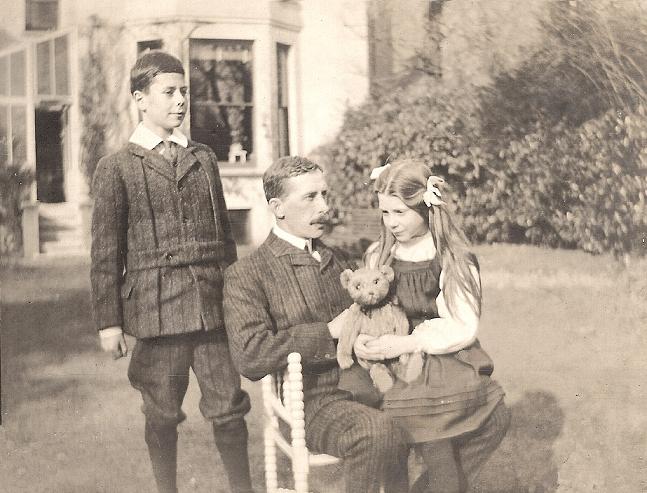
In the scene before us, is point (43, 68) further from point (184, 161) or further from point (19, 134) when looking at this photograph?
point (184, 161)

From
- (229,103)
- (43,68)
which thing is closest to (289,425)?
(229,103)

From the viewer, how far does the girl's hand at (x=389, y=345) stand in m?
2.68

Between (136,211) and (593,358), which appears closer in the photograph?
(136,211)

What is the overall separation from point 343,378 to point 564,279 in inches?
50.2

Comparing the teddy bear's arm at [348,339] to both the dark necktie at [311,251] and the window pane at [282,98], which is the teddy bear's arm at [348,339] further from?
the window pane at [282,98]

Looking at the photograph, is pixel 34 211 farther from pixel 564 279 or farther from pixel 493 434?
pixel 564 279

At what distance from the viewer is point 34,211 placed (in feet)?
10.6

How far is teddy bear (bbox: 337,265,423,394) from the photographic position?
265cm

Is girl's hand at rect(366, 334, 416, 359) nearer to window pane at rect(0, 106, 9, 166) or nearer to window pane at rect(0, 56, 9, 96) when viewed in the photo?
window pane at rect(0, 106, 9, 166)

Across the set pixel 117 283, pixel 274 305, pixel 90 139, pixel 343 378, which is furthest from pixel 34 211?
pixel 343 378

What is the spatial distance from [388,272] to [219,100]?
1026 mm

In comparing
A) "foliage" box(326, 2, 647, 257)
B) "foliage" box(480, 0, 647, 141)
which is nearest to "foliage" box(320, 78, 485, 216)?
"foliage" box(326, 2, 647, 257)

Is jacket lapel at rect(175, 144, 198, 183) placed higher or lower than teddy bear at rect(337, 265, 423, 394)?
higher

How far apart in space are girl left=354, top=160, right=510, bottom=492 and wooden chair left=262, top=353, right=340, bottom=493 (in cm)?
24
